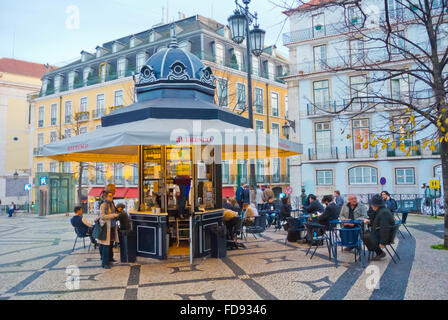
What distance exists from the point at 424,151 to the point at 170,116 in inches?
950

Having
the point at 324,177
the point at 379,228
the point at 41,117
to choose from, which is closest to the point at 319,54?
the point at 324,177

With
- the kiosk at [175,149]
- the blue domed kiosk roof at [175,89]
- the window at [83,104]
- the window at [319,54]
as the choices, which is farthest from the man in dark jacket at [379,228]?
the window at [83,104]

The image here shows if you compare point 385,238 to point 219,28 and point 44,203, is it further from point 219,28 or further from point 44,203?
point 219,28

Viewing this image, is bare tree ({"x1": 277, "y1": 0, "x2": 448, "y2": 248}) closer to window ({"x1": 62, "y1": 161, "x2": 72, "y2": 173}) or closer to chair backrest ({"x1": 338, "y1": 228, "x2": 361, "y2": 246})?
chair backrest ({"x1": 338, "y1": 228, "x2": 361, "y2": 246})

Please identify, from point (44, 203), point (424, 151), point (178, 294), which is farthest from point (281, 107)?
point (178, 294)

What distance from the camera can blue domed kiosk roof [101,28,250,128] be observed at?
24.2ft

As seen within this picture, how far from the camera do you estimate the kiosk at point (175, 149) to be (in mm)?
6945

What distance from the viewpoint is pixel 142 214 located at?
24.8 feet

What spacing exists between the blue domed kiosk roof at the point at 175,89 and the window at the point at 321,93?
21094 millimetres

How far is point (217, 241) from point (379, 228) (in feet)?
10.8

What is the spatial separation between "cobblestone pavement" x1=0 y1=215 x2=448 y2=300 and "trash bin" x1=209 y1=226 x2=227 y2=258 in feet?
0.72
